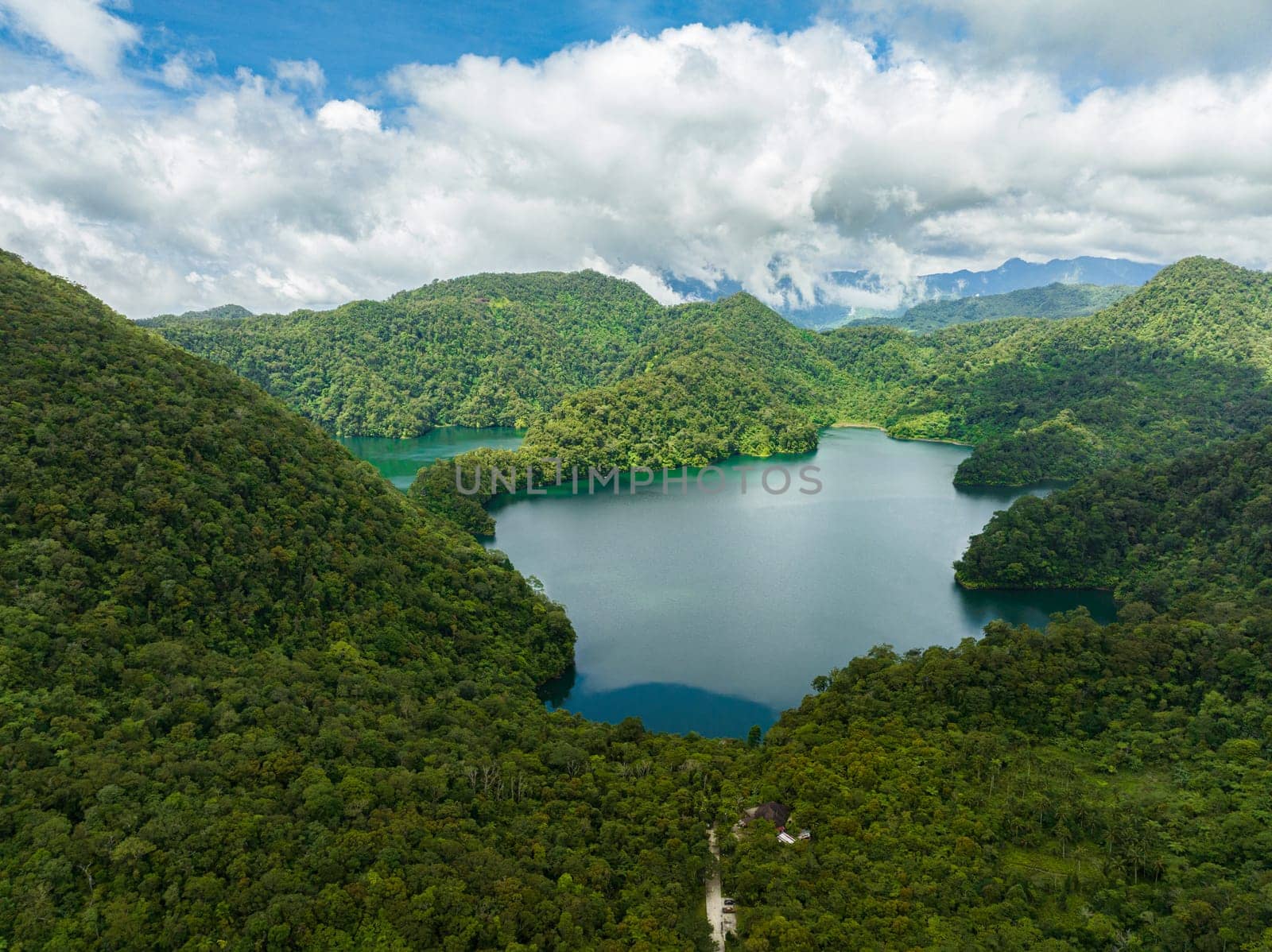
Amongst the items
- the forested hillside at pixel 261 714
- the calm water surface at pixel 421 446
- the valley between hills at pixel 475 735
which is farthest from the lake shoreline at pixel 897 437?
the forested hillside at pixel 261 714

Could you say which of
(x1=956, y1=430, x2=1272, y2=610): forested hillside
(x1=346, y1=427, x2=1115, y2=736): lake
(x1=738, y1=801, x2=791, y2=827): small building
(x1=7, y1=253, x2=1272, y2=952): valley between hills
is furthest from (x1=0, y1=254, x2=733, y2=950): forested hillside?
(x1=956, y1=430, x2=1272, y2=610): forested hillside

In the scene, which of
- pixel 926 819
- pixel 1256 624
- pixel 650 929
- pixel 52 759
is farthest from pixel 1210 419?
pixel 52 759

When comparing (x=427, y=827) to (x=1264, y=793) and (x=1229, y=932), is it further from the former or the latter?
(x=1264, y=793)

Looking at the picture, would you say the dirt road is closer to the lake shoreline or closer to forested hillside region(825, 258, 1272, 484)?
forested hillside region(825, 258, 1272, 484)

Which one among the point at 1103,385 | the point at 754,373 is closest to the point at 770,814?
the point at 1103,385

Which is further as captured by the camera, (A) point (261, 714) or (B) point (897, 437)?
(B) point (897, 437)

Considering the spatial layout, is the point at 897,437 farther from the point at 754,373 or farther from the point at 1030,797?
the point at 1030,797

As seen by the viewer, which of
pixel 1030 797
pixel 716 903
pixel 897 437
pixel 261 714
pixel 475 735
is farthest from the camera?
pixel 897 437

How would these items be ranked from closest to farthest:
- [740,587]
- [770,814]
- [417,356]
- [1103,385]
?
[770,814] < [740,587] < [1103,385] < [417,356]
